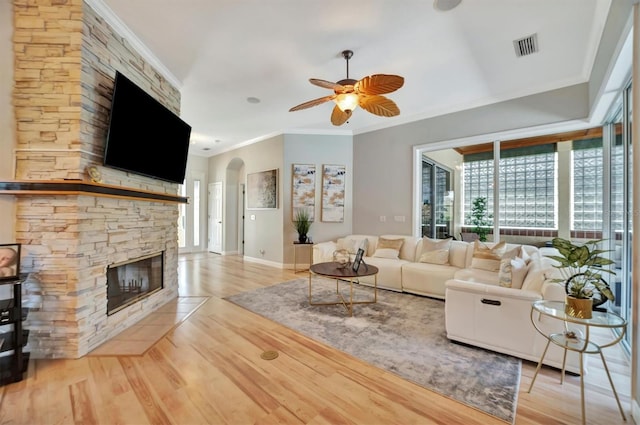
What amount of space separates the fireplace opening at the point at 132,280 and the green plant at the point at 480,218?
4886 mm

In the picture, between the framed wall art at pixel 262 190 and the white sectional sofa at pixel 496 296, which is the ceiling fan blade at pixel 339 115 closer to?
the white sectional sofa at pixel 496 296

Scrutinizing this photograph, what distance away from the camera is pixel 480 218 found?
4645 millimetres

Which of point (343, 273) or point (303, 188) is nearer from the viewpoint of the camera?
point (343, 273)

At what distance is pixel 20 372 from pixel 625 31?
16.4 ft

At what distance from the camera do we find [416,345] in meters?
2.62

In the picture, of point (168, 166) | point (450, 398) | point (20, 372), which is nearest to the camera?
point (450, 398)

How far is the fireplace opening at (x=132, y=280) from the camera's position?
9.24 ft

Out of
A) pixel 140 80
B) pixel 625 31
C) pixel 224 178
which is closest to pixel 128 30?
pixel 140 80

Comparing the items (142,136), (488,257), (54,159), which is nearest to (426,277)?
(488,257)

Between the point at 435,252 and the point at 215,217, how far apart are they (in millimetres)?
6289

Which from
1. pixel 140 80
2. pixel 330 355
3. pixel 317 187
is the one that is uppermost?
pixel 140 80

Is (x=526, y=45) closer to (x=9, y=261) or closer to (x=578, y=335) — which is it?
(x=578, y=335)

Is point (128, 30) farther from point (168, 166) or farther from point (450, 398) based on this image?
point (450, 398)

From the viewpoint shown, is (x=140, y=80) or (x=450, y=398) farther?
(x=140, y=80)
